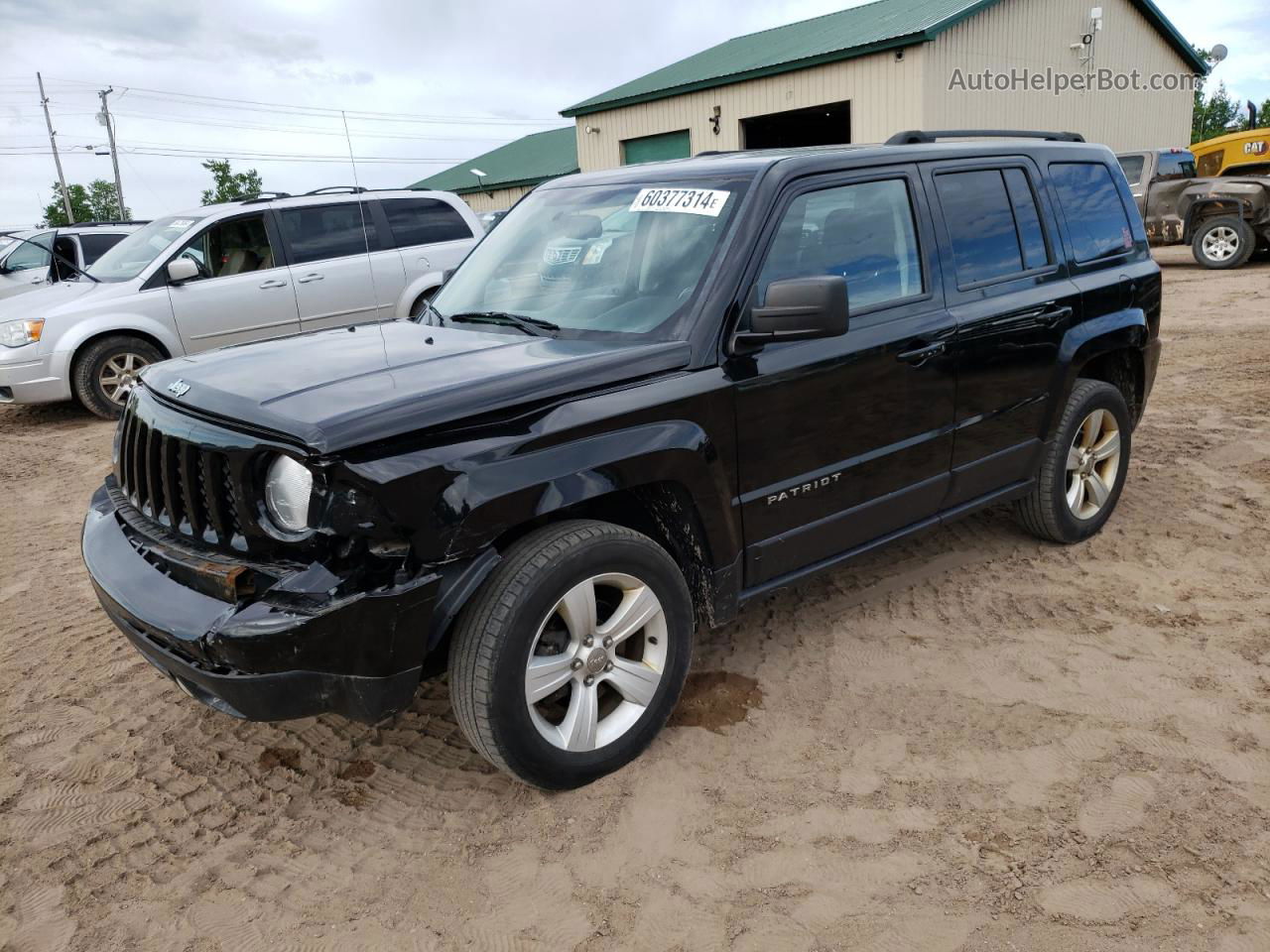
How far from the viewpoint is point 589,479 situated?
9.08 feet

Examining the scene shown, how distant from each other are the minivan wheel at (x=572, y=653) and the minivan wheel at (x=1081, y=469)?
2.29 metres

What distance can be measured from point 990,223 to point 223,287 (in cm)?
704

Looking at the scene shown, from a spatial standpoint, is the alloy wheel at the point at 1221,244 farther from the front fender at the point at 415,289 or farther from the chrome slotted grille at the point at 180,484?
the chrome slotted grille at the point at 180,484

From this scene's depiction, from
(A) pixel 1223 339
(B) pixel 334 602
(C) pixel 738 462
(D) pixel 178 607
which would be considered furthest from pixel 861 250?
(A) pixel 1223 339

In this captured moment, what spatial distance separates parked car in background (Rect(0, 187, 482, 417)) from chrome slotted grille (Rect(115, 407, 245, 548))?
5.05m

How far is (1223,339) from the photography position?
989 centimetres

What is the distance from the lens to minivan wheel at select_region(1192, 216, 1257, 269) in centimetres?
1475

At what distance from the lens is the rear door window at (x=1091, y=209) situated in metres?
4.39

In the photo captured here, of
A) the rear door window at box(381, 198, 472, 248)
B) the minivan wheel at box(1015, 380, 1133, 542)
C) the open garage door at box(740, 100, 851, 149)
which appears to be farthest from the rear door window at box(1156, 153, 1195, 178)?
the minivan wheel at box(1015, 380, 1133, 542)

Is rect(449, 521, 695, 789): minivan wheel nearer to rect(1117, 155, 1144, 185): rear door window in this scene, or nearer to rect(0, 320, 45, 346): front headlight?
rect(0, 320, 45, 346): front headlight

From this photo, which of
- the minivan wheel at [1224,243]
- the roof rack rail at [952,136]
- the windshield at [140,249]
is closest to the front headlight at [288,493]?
the roof rack rail at [952,136]

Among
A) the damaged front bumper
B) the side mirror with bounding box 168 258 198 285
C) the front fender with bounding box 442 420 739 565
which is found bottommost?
the damaged front bumper

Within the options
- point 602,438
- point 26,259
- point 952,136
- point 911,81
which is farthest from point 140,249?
point 911,81

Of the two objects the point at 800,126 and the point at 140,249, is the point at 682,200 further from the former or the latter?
the point at 800,126
